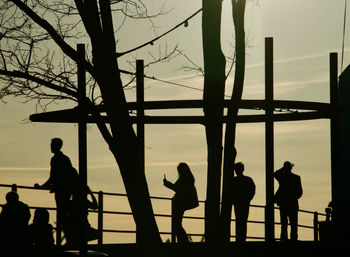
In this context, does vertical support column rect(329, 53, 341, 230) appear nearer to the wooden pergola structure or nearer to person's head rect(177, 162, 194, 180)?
the wooden pergola structure

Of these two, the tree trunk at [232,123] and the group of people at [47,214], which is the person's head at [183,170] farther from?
the tree trunk at [232,123]

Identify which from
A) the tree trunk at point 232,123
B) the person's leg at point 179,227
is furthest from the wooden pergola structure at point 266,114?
the person's leg at point 179,227

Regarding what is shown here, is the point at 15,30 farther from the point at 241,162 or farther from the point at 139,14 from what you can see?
the point at 241,162

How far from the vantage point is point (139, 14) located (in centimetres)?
1201

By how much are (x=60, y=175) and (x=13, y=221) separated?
1109 millimetres

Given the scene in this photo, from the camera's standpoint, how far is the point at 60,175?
42.2 ft

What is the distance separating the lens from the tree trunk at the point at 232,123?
36.6 feet

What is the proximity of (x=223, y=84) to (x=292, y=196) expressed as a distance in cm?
536

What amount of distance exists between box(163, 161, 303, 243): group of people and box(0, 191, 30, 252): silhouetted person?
353 cm

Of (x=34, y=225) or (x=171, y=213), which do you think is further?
(x=171, y=213)

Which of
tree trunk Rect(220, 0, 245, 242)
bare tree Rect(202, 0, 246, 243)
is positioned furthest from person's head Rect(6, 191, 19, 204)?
tree trunk Rect(220, 0, 245, 242)

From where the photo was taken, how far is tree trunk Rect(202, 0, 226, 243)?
35.8 ft

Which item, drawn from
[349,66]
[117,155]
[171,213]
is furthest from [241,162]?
[349,66]

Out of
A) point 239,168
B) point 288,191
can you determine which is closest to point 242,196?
point 239,168
